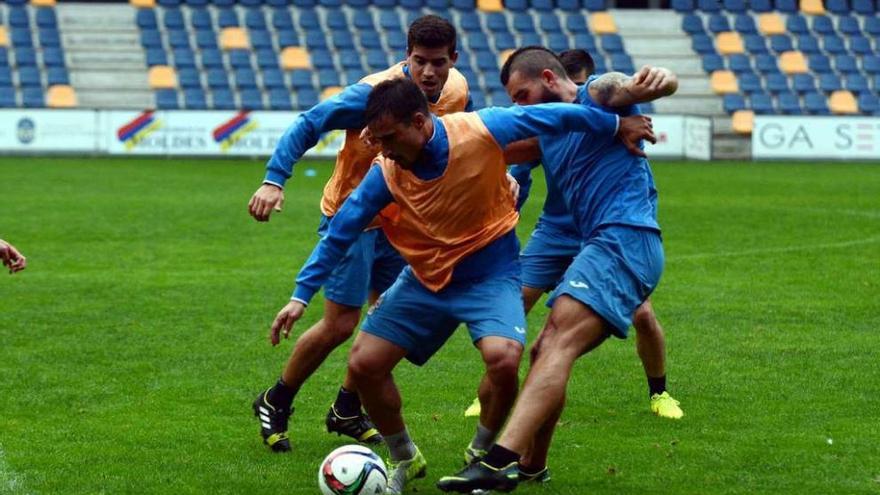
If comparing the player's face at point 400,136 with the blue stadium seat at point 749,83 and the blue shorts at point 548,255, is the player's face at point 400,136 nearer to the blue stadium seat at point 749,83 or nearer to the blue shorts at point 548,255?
the blue shorts at point 548,255

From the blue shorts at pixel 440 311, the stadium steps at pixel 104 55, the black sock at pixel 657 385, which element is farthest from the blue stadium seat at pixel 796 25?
the blue shorts at pixel 440 311

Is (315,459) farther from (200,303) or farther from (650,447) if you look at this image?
(200,303)

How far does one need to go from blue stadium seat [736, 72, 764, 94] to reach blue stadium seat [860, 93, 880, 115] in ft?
8.15

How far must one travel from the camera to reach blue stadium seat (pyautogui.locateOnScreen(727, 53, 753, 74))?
132 feet

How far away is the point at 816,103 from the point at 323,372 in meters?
31.4

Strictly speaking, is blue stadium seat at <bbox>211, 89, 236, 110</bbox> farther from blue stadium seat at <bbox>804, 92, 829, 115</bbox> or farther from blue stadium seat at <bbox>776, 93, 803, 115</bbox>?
blue stadium seat at <bbox>804, 92, 829, 115</bbox>

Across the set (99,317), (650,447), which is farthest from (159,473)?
(99,317)

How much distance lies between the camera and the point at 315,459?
24.0 feet

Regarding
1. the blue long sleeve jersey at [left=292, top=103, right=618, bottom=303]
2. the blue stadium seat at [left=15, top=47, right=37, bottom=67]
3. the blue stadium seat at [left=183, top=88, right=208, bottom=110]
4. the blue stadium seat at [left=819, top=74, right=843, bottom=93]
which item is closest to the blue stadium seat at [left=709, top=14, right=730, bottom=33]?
the blue stadium seat at [left=819, top=74, right=843, bottom=93]

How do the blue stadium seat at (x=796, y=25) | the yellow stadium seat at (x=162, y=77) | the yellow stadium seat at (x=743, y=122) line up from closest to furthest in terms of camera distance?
1. the yellow stadium seat at (x=743, y=122)
2. the yellow stadium seat at (x=162, y=77)
3. the blue stadium seat at (x=796, y=25)

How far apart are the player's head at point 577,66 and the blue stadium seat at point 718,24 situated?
3434 cm

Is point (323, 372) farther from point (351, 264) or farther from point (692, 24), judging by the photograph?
point (692, 24)

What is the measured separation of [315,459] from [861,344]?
4.65 m

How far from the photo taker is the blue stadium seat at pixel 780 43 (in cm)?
4138
